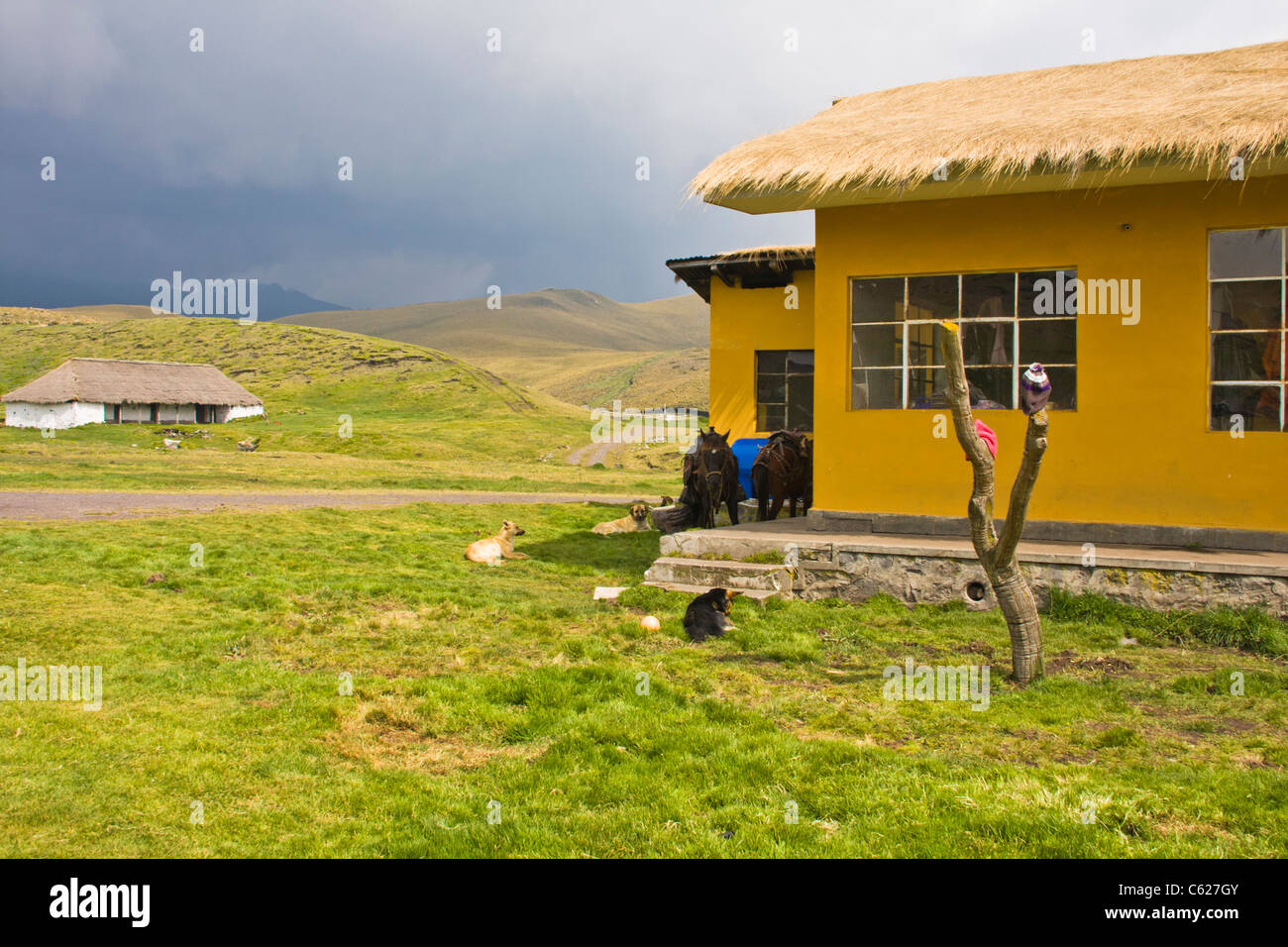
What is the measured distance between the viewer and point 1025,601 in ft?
21.7

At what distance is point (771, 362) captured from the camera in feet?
53.9

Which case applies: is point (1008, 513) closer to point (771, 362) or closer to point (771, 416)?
point (771, 416)

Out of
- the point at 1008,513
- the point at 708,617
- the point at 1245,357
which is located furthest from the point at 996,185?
the point at 708,617

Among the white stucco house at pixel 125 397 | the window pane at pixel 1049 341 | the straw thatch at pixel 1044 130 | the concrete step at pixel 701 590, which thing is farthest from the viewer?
the white stucco house at pixel 125 397

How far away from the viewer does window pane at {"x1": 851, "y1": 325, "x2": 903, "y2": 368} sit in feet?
34.5

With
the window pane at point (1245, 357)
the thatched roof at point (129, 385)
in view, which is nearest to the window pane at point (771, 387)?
the window pane at point (1245, 357)

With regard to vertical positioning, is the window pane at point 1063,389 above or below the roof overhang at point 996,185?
below

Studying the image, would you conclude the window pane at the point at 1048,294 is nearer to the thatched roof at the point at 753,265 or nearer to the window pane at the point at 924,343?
the window pane at the point at 924,343

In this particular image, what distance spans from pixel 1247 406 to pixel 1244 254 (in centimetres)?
155

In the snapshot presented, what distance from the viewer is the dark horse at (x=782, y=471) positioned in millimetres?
12695

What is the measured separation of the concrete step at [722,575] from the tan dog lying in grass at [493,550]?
2.86m

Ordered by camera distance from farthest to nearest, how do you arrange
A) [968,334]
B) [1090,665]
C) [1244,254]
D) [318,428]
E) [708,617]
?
[318,428] < [968,334] < [1244,254] < [708,617] < [1090,665]
